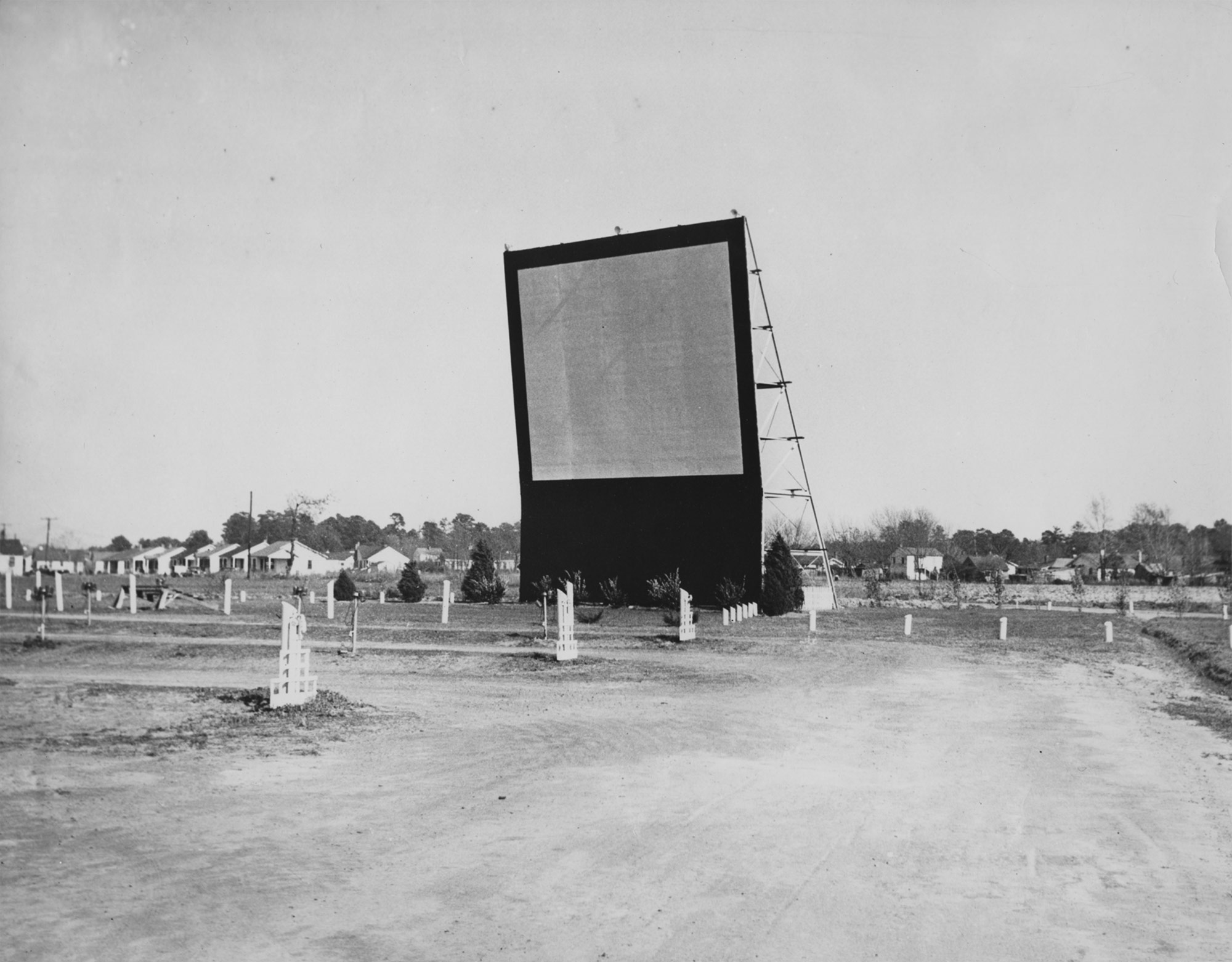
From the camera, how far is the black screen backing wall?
2691 cm

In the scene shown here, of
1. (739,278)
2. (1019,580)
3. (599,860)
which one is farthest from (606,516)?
(1019,580)

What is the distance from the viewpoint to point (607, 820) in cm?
622

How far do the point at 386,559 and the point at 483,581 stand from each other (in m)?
30.5

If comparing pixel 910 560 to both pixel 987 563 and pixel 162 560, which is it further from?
pixel 162 560

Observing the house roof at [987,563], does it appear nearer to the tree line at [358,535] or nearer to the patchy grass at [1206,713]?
the tree line at [358,535]

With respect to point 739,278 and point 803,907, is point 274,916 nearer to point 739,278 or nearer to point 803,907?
point 803,907

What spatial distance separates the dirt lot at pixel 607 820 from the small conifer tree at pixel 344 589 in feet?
50.7

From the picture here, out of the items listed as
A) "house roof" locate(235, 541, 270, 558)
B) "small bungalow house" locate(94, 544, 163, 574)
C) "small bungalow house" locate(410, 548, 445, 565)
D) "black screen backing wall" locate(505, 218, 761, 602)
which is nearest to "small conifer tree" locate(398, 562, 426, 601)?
"black screen backing wall" locate(505, 218, 761, 602)

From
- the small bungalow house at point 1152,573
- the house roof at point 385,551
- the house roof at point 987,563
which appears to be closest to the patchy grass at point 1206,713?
the small bungalow house at point 1152,573

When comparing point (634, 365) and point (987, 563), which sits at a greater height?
point (634, 365)

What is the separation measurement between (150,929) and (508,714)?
6.43m

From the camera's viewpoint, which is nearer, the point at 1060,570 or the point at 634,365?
the point at 634,365

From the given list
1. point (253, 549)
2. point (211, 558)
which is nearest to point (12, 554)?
point (253, 549)

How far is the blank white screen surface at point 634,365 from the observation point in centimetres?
2694
